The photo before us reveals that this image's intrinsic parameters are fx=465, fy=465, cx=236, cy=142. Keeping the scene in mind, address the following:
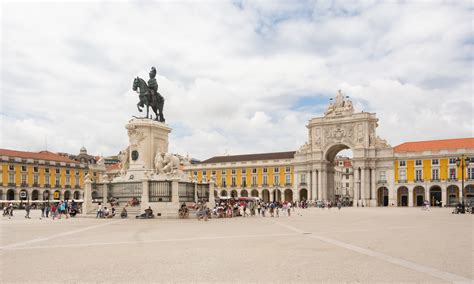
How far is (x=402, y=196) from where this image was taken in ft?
259

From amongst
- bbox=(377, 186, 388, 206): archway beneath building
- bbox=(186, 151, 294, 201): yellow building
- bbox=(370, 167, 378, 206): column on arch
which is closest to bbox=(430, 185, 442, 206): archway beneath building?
bbox=(370, 167, 378, 206): column on arch

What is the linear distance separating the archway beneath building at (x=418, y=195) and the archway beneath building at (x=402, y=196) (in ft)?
5.39

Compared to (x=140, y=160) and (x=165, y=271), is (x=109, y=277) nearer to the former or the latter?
(x=165, y=271)

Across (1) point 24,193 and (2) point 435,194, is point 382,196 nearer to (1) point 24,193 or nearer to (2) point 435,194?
(2) point 435,194

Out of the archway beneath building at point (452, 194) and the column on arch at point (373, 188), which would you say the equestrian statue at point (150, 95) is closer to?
the column on arch at point (373, 188)

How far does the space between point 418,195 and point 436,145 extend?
29.4 feet

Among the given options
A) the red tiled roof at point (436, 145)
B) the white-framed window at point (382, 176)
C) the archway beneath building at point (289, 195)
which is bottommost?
the archway beneath building at point (289, 195)

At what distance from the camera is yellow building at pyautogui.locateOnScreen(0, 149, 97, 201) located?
72812 millimetres

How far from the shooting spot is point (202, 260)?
10.4m

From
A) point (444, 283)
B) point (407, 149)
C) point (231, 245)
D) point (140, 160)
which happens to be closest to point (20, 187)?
point (140, 160)

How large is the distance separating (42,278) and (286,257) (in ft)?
17.3

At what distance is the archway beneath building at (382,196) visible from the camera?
3147 inches

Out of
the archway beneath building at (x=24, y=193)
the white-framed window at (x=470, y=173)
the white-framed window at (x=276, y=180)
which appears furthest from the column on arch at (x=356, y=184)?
the archway beneath building at (x=24, y=193)

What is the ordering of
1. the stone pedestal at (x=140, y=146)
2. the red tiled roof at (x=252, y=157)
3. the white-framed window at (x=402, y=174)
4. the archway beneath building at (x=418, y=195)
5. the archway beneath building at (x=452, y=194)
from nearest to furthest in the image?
the stone pedestal at (x=140, y=146)
the archway beneath building at (x=452, y=194)
the archway beneath building at (x=418, y=195)
the white-framed window at (x=402, y=174)
the red tiled roof at (x=252, y=157)
